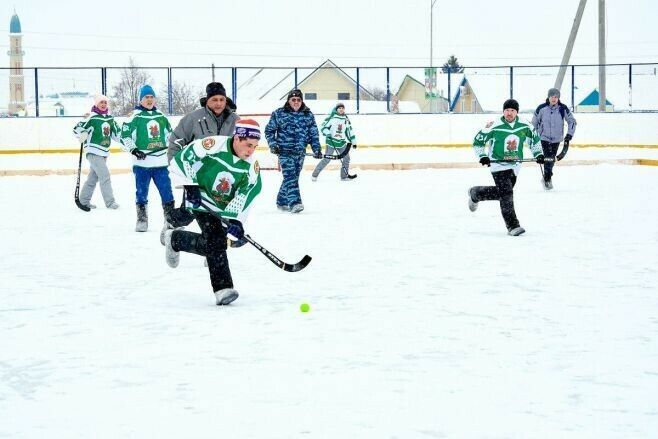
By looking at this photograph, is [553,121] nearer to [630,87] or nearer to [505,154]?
[505,154]

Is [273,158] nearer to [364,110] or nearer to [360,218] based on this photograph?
[364,110]

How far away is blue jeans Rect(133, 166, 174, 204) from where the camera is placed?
9.90 m

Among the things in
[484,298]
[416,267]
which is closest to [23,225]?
[416,267]

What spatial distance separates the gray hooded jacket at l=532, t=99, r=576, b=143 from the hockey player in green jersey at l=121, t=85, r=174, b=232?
685 cm

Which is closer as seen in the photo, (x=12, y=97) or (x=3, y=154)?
(x=3, y=154)

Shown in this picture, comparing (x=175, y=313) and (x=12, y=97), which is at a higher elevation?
(x=12, y=97)

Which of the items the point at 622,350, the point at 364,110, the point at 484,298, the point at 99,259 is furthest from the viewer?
the point at 364,110

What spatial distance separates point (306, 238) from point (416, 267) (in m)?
2.16

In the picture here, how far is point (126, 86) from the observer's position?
26.6 metres

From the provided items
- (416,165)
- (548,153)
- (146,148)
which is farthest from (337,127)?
(146,148)

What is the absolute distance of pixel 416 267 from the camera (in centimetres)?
757

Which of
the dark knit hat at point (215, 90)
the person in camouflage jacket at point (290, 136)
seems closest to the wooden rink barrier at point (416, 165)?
the person in camouflage jacket at point (290, 136)

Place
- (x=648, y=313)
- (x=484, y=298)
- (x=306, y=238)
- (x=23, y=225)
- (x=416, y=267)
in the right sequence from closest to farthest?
(x=648, y=313) < (x=484, y=298) < (x=416, y=267) < (x=306, y=238) < (x=23, y=225)

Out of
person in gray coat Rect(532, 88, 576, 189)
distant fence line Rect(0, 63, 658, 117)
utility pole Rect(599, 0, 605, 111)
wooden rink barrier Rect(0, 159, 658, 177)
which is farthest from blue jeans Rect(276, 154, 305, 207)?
utility pole Rect(599, 0, 605, 111)
